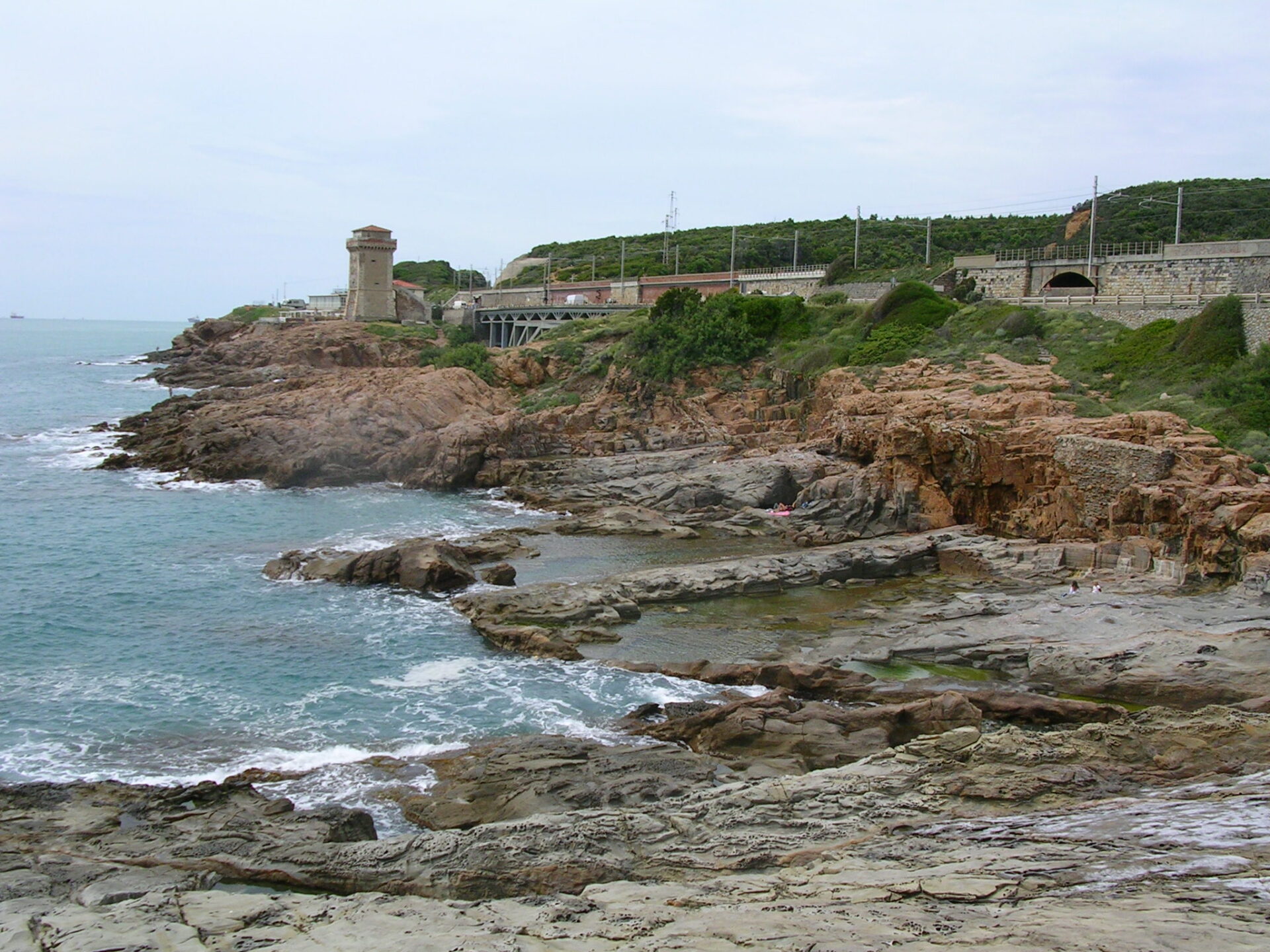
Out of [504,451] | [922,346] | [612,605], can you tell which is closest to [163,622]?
[612,605]

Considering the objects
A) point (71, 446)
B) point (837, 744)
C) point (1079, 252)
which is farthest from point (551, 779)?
point (1079, 252)

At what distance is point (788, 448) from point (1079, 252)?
22569 mm

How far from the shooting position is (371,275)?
80.8 m

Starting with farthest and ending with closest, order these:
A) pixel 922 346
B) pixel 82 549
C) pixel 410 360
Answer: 1. pixel 410 360
2. pixel 922 346
3. pixel 82 549

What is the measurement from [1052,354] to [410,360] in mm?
42634

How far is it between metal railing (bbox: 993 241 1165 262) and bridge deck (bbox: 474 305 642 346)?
2375 centimetres

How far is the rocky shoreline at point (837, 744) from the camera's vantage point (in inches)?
387

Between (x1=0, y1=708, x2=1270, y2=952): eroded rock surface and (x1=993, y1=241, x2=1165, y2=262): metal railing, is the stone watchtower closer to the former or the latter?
(x1=993, y1=241, x2=1165, y2=262): metal railing

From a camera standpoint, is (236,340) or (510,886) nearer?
(510,886)

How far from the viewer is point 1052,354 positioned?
128ft

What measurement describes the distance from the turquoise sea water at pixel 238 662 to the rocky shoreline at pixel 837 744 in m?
1.11

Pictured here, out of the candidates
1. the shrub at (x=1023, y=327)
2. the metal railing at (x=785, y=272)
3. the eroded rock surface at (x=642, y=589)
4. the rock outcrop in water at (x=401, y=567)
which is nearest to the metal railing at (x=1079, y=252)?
the shrub at (x=1023, y=327)

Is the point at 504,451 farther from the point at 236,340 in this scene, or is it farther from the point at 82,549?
the point at 236,340

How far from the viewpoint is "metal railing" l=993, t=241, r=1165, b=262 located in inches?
1934
